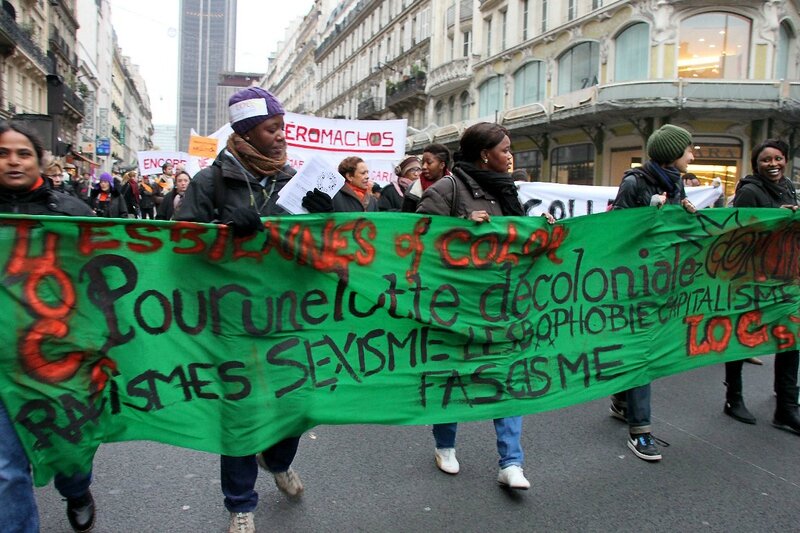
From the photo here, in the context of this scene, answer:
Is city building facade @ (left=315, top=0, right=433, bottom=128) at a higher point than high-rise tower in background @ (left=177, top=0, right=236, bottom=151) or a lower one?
lower

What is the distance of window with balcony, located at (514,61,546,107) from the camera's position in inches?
1120

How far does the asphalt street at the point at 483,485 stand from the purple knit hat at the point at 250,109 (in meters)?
1.82

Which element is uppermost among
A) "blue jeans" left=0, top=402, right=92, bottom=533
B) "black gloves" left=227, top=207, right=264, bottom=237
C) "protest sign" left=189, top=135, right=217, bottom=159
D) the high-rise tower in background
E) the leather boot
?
the high-rise tower in background

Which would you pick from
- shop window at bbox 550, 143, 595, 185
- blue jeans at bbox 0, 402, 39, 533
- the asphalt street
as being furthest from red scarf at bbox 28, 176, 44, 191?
shop window at bbox 550, 143, 595, 185

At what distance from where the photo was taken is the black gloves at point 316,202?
307 cm

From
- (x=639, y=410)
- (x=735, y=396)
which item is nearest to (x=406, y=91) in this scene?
(x=735, y=396)

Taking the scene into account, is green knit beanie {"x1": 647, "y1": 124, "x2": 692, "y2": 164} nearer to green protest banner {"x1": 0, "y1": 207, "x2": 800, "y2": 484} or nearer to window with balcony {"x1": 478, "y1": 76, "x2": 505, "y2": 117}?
green protest banner {"x1": 0, "y1": 207, "x2": 800, "y2": 484}

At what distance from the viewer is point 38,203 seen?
2.87 meters

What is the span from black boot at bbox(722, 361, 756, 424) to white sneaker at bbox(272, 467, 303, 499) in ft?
10.0

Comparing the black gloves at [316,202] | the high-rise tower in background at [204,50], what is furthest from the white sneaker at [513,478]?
the high-rise tower in background at [204,50]

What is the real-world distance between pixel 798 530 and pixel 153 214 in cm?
1526

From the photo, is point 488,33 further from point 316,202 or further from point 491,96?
point 316,202

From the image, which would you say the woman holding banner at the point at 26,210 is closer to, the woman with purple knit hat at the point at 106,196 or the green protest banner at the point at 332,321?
the green protest banner at the point at 332,321

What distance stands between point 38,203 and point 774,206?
445 centimetres
